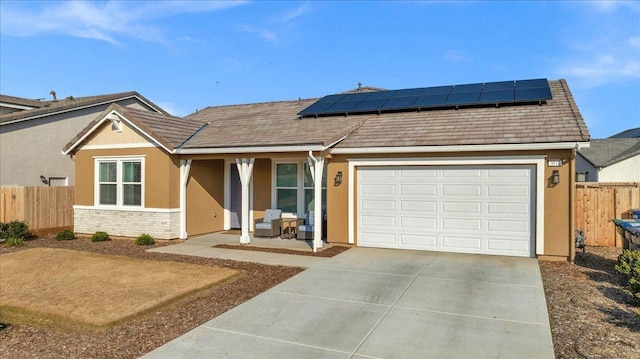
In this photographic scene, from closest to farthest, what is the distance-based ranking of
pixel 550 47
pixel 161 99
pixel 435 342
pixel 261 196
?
pixel 435 342 < pixel 261 196 < pixel 550 47 < pixel 161 99

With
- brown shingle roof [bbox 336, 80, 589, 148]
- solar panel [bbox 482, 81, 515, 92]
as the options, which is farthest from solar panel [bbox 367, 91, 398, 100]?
solar panel [bbox 482, 81, 515, 92]

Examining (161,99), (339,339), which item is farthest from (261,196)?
(161,99)

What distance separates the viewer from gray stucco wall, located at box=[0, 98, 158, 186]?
15.8 m

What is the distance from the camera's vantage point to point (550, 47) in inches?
597

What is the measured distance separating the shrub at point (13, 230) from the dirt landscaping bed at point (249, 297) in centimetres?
848

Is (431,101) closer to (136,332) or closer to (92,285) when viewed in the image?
(92,285)

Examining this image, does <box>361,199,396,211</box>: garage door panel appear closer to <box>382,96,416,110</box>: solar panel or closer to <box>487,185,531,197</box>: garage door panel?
<box>487,185,531,197</box>: garage door panel

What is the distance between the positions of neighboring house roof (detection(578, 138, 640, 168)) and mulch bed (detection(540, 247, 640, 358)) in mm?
20689

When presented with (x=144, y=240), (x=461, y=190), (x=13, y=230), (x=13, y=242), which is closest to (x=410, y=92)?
(x=461, y=190)

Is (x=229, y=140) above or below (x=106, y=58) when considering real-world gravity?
below

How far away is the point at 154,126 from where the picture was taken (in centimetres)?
1279

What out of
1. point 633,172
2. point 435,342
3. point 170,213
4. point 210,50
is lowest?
point 435,342

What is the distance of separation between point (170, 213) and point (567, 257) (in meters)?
10.7

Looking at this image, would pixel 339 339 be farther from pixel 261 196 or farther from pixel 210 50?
pixel 210 50
